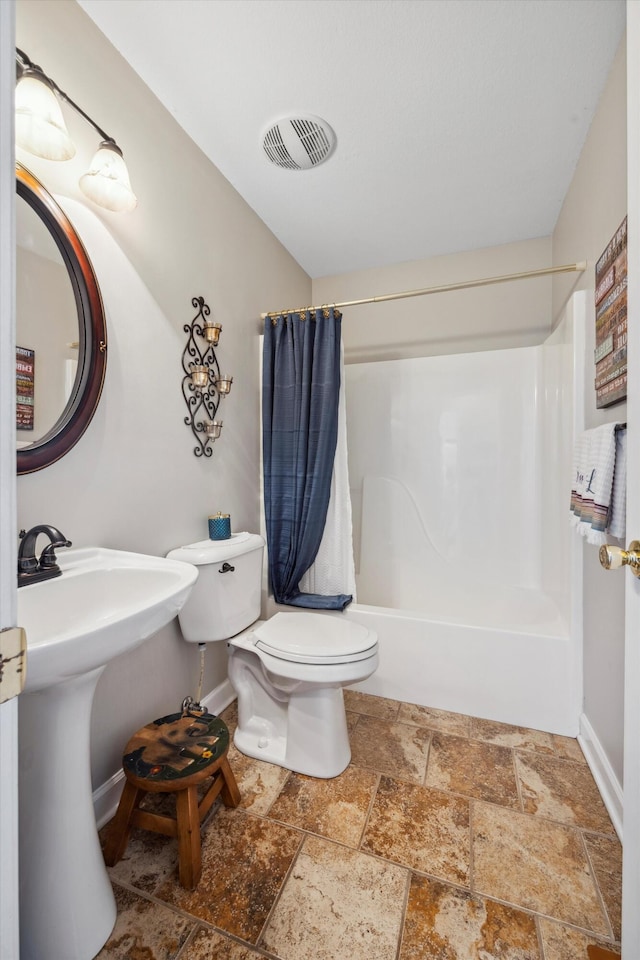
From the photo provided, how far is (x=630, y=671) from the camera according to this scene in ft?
2.30

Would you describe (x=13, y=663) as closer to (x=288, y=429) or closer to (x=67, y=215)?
(x=67, y=215)

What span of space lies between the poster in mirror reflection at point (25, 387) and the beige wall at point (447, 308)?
214cm

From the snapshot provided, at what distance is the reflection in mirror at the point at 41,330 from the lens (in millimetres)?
1045

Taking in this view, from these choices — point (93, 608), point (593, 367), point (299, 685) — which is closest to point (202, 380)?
point (93, 608)

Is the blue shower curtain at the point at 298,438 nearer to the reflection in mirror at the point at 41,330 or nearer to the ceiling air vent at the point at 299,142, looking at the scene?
the ceiling air vent at the point at 299,142

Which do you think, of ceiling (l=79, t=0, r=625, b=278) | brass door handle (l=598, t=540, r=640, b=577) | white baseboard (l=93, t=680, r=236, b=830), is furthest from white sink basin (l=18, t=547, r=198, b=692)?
ceiling (l=79, t=0, r=625, b=278)

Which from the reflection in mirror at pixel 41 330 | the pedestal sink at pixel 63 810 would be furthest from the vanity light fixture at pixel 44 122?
the pedestal sink at pixel 63 810

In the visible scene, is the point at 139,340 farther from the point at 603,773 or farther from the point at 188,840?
the point at 603,773

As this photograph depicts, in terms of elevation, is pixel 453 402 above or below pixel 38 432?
above

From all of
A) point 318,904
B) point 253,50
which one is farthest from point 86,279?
point 318,904

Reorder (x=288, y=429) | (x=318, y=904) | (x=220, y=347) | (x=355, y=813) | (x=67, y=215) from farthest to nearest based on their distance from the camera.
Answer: (x=288, y=429) < (x=220, y=347) < (x=355, y=813) < (x=67, y=215) < (x=318, y=904)

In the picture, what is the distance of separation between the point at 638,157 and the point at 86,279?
1.32m

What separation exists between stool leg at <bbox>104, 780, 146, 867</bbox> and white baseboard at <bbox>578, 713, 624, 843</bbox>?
1.44m

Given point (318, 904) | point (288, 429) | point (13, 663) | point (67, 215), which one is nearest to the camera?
point (13, 663)
